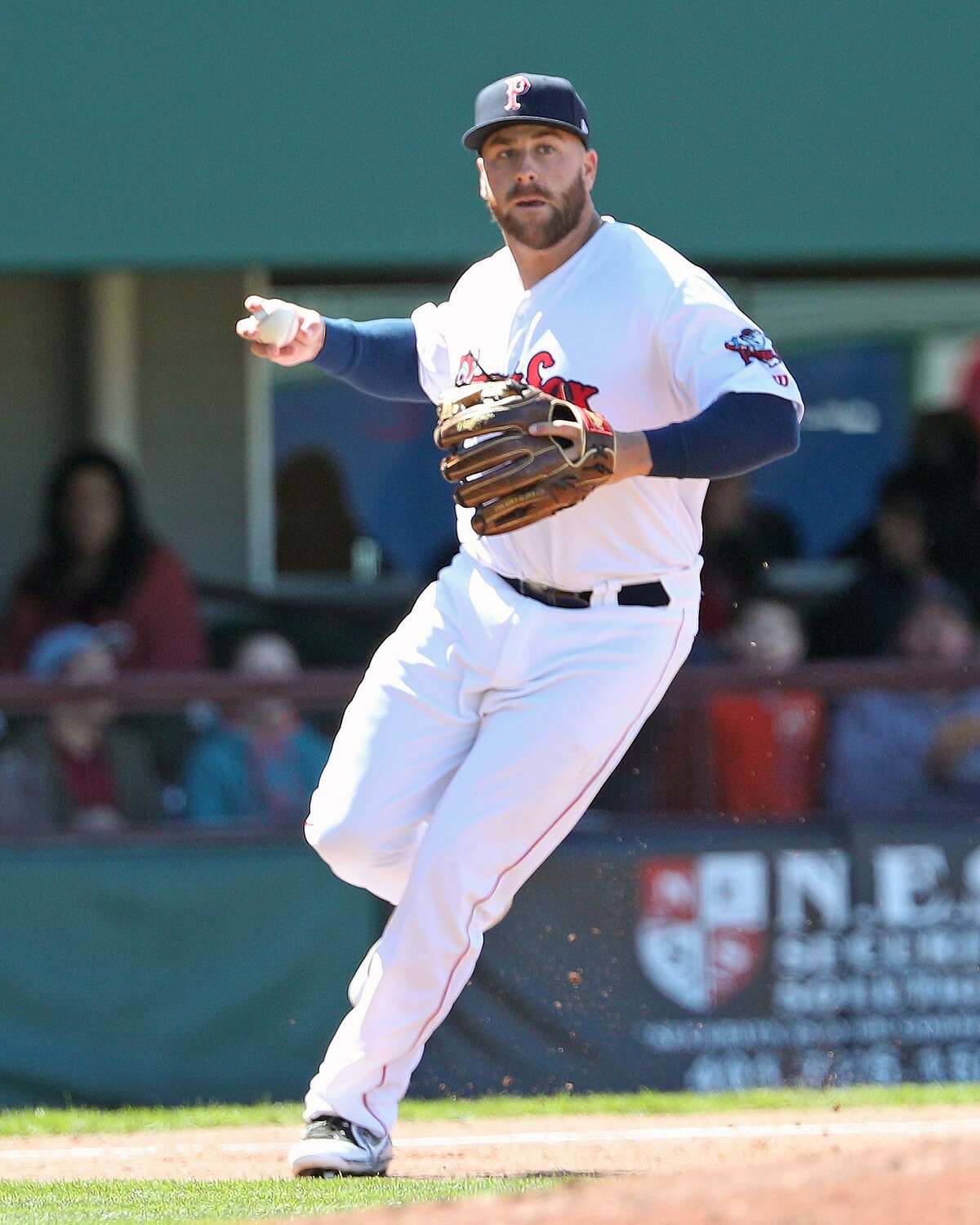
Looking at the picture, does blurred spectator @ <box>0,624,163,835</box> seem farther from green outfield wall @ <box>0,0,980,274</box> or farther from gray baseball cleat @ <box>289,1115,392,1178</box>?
gray baseball cleat @ <box>289,1115,392,1178</box>

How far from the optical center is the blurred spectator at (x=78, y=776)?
6.11 metres

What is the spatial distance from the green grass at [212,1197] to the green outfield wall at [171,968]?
1898mm

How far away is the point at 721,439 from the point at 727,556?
13.5 feet

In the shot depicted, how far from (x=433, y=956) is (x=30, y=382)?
16.3 feet

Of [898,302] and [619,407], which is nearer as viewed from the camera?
[619,407]

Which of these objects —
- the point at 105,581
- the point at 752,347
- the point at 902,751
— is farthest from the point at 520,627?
the point at 105,581

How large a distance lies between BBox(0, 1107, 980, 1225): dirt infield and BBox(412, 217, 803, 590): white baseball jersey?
3.81 feet

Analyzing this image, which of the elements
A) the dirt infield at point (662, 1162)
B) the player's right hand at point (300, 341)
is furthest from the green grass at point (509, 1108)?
the player's right hand at point (300, 341)

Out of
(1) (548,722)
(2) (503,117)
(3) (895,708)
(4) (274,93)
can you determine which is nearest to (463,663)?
(1) (548,722)

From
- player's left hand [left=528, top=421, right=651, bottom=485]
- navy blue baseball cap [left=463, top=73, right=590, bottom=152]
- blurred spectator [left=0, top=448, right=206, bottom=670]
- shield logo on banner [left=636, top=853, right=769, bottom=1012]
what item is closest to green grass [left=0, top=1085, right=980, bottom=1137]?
shield logo on banner [left=636, top=853, right=769, bottom=1012]

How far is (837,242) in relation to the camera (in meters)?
7.11

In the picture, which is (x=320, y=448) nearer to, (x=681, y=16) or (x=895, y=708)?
(x=681, y=16)

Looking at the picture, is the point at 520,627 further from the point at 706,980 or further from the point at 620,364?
the point at 706,980

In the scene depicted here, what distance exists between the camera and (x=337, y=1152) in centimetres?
404
